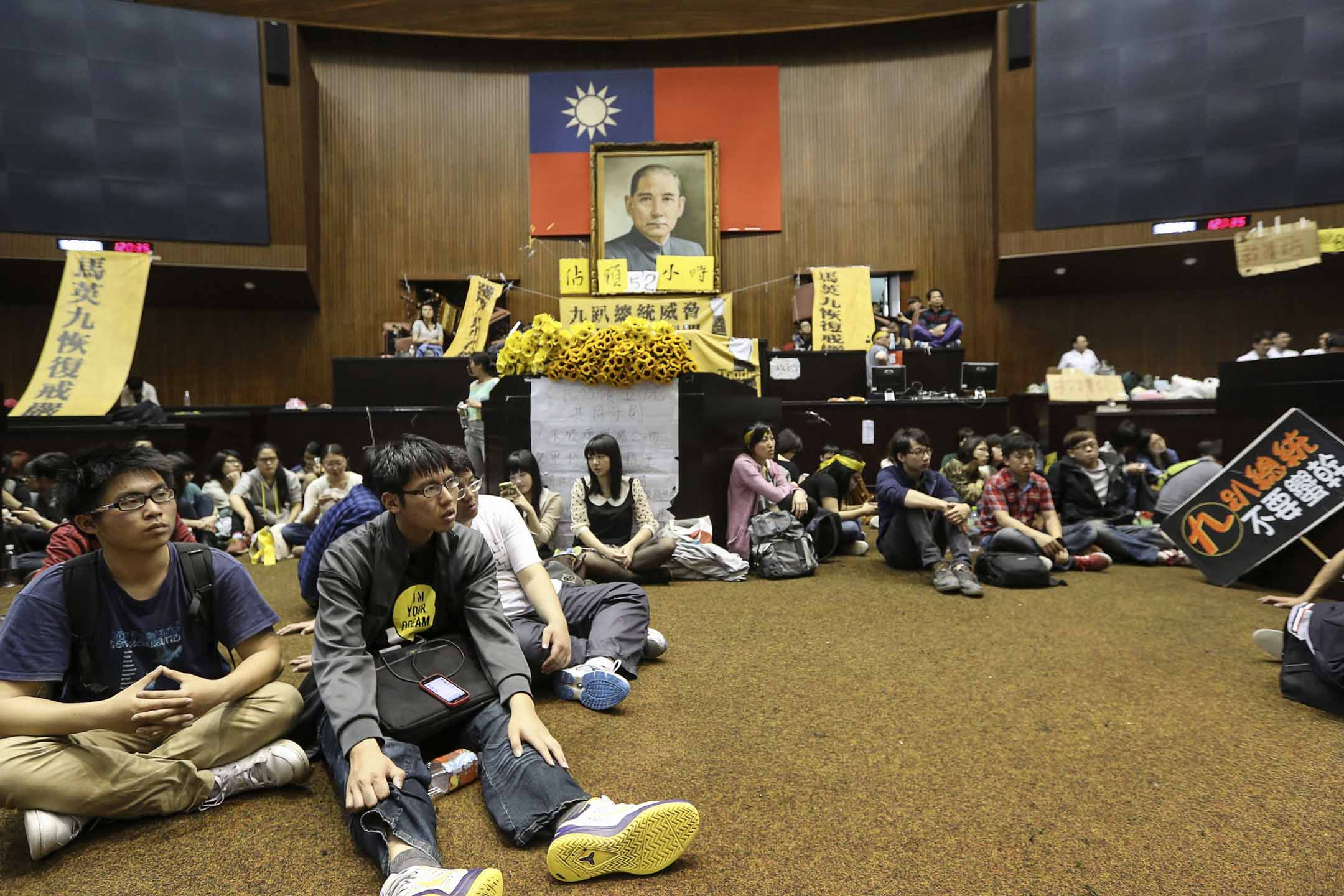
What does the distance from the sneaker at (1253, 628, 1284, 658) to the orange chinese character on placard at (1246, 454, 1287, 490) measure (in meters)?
1.65

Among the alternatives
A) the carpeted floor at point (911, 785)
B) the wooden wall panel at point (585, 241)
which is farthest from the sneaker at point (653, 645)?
the wooden wall panel at point (585, 241)

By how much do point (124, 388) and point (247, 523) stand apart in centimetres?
392

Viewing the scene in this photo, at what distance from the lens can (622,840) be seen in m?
1.59

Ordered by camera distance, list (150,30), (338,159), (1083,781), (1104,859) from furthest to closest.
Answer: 1. (338,159)
2. (150,30)
3. (1083,781)
4. (1104,859)

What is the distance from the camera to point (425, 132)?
11711mm

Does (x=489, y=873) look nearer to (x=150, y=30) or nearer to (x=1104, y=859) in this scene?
(x=1104, y=859)

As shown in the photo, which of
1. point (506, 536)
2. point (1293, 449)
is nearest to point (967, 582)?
point (1293, 449)

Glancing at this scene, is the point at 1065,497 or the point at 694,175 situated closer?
the point at 1065,497

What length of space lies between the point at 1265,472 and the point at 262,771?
484cm

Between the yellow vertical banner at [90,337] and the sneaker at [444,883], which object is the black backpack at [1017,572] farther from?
the yellow vertical banner at [90,337]

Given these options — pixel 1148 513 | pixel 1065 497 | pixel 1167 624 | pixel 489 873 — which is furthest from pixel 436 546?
pixel 1148 513

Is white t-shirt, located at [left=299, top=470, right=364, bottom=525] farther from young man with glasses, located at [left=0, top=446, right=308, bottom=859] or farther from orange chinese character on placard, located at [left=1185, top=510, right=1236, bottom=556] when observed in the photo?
orange chinese character on placard, located at [left=1185, top=510, right=1236, bottom=556]

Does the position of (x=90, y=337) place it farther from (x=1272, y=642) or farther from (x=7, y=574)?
(x=1272, y=642)

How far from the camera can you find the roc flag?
11672 millimetres
